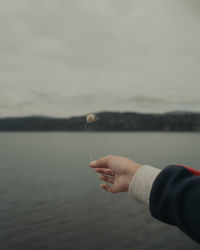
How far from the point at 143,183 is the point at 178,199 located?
1.46ft

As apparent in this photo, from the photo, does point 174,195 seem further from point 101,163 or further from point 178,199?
point 101,163

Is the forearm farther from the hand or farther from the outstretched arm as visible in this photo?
the hand

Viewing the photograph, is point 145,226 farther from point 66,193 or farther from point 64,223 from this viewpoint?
point 66,193

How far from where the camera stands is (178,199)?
5.41ft

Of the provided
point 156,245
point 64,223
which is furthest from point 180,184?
point 64,223

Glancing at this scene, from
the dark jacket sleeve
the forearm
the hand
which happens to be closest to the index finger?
the hand

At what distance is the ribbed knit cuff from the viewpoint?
200cm

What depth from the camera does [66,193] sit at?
30.5 m

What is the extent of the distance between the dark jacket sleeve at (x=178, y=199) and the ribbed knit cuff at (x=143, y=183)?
0.11 meters

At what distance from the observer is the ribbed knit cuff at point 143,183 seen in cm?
200

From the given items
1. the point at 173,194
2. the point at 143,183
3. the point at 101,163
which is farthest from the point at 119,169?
the point at 173,194

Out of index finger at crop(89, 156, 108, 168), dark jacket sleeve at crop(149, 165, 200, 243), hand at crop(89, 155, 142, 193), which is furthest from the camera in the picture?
index finger at crop(89, 156, 108, 168)

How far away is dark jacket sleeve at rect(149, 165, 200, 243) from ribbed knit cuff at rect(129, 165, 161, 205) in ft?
0.38

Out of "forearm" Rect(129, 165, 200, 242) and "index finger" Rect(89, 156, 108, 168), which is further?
"index finger" Rect(89, 156, 108, 168)
